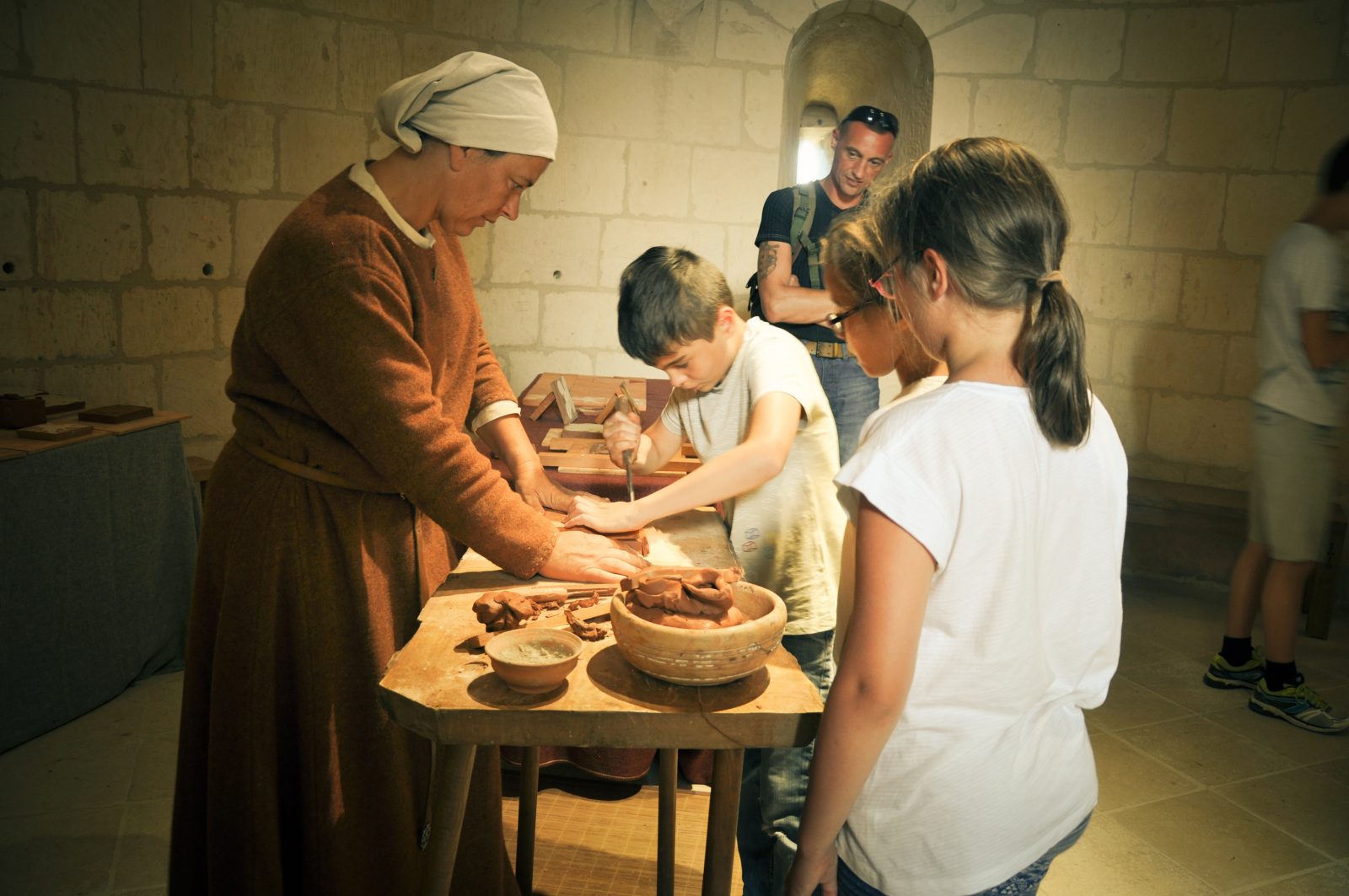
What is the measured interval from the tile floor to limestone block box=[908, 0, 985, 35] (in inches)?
147

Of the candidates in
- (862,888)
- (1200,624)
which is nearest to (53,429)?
(862,888)

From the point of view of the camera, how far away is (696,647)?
1.31 m

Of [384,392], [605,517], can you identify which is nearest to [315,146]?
[605,517]

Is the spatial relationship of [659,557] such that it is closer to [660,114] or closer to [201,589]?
[201,589]

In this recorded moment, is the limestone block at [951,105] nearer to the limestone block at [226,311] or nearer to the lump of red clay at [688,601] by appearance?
the limestone block at [226,311]

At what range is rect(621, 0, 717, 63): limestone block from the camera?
5352 mm

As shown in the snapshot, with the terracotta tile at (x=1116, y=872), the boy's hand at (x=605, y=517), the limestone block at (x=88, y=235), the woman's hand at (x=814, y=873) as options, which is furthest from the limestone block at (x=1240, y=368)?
the limestone block at (x=88, y=235)

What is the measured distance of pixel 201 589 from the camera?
187 centimetres

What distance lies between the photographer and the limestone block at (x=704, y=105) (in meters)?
5.45

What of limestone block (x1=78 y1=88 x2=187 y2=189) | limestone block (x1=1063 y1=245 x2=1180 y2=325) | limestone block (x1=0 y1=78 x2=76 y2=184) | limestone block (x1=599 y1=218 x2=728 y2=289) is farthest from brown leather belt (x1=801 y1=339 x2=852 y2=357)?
limestone block (x1=0 y1=78 x2=76 y2=184)

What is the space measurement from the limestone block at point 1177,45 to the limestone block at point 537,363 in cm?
343

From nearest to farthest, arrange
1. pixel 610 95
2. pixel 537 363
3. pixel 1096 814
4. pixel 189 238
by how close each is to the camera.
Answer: pixel 1096 814
pixel 189 238
pixel 610 95
pixel 537 363

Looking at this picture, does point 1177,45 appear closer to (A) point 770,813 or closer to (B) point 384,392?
(A) point 770,813

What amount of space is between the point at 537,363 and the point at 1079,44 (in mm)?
3529
